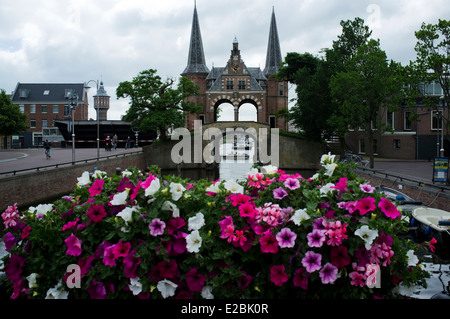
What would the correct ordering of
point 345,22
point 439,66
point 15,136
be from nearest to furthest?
point 439,66 → point 345,22 → point 15,136

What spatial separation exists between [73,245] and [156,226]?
74cm

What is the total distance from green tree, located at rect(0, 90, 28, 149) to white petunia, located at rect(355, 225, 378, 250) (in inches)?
2236

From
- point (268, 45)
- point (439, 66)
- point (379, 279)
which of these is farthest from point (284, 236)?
point (268, 45)

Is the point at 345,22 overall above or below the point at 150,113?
above

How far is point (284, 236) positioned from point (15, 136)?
73496 millimetres

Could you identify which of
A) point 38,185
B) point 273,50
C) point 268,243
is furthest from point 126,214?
point 273,50

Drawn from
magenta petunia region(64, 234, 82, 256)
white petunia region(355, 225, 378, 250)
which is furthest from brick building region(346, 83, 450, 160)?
magenta petunia region(64, 234, 82, 256)

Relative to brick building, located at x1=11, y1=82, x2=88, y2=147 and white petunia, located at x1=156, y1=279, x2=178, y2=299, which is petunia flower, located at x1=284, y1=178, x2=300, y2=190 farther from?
brick building, located at x1=11, y1=82, x2=88, y2=147

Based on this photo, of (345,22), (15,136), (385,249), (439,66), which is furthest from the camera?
(15,136)

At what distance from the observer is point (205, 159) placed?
1993 inches

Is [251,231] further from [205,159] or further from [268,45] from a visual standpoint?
[268,45]

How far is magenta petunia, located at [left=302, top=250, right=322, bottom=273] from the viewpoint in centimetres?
325

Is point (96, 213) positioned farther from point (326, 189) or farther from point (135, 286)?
point (326, 189)

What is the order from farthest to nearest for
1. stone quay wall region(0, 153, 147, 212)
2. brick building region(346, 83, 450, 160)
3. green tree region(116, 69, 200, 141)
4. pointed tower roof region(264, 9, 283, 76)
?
pointed tower roof region(264, 9, 283, 76), green tree region(116, 69, 200, 141), brick building region(346, 83, 450, 160), stone quay wall region(0, 153, 147, 212)
